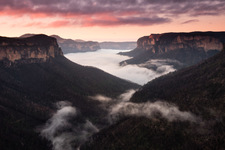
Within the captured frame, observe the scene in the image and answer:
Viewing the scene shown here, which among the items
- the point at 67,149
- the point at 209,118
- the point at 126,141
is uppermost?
the point at 209,118

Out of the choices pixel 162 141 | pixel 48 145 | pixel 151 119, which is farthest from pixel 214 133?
pixel 48 145

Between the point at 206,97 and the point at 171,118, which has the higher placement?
the point at 206,97

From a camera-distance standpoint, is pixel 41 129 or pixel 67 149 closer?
pixel 67 149

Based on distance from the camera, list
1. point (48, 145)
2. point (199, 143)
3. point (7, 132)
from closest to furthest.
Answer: point (199, 143)
point (7, 132)
point (48, 145)

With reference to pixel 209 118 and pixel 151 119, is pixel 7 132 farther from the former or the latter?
pixel 209 118

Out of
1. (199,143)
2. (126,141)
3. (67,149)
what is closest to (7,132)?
(67,149)

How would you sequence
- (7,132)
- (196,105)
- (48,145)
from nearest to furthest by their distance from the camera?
1. (7,132)
2. (48,145)
3. (196,105)

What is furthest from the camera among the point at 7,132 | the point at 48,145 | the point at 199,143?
the point at 48,145

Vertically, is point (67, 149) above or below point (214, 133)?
below

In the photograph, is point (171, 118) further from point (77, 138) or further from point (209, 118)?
point (77, 138)

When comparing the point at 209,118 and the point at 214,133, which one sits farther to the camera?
the point at 209,118
